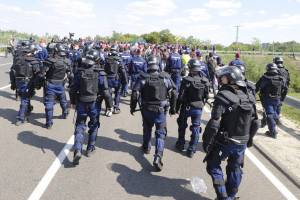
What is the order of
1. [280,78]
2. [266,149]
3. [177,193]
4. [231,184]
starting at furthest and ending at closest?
[280,78], [266,149], [177,193], [231,184]

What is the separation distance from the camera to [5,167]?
6520 millimetres

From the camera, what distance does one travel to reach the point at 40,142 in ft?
26.7

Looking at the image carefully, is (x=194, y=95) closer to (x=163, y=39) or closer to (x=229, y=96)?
(x=229, y=96)

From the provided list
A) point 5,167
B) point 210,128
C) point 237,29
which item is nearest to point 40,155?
point 5,167

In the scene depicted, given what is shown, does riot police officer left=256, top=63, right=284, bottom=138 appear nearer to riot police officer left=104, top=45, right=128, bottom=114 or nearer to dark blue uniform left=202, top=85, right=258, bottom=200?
dark blue uniform left=202, top=85, right=258, bottom=200

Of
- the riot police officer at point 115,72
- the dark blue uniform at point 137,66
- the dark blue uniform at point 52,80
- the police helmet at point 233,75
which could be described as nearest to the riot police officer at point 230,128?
the police helmet at point 233,75

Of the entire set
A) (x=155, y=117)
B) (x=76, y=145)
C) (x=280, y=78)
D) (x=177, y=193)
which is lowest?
(x=177, y=193)

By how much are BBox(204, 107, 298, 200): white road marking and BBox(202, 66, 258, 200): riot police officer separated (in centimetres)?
105

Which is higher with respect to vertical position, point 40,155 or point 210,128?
point 210,128

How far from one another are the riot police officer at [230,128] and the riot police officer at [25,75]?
587 centimetres

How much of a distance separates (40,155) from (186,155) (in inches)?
115

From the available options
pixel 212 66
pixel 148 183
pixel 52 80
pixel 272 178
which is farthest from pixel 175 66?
pixel 148 183

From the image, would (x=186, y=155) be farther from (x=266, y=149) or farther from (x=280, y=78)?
(x=280, y=78)

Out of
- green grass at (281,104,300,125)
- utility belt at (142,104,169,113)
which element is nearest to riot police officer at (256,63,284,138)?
green grass at (281,104,300,125)
